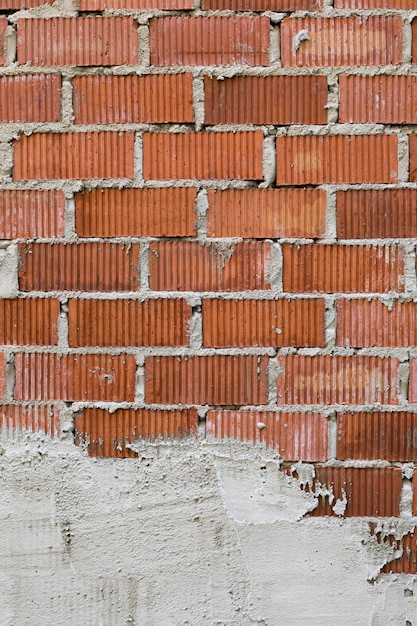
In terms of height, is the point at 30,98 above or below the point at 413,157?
above

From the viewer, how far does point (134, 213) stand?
1.32 metres

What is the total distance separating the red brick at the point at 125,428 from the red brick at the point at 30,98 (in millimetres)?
699

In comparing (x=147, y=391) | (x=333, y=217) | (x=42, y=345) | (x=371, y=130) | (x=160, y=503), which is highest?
(x=371, y=130)

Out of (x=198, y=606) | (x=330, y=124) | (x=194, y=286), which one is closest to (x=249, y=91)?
(x=330, y=124)

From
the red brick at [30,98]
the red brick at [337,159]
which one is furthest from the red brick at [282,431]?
the red brick at [30,98]

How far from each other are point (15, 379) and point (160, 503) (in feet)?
1.47

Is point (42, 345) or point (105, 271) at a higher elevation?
point (105, 271)

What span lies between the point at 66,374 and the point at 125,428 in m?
0.19

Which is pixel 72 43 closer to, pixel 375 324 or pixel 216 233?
pixel 216 233

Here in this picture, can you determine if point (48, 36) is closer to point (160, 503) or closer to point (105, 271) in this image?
point (105, 271)

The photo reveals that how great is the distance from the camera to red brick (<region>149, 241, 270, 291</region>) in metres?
1.31

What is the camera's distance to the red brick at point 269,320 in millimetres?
1312

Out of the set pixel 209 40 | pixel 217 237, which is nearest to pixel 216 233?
pixel 217 237

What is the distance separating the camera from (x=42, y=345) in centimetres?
133
